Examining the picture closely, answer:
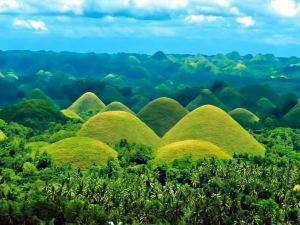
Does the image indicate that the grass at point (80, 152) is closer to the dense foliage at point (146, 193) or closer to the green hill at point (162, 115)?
the dense foliage at point (146, 193)

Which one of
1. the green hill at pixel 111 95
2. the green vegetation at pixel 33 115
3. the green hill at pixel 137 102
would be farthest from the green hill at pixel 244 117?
the green hill at pixel 111 95

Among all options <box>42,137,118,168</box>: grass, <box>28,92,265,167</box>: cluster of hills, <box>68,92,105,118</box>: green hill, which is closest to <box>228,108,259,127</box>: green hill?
<box>28,92,265,167</box>: cluster of hills

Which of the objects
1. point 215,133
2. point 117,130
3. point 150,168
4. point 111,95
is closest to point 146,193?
point 150,168

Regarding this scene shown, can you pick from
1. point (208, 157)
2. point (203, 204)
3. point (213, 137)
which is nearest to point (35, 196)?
point (203, 204)

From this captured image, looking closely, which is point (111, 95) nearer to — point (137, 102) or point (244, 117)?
point (137, 102)

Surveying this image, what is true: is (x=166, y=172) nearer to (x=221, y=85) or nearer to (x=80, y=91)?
(x=221, y=85)

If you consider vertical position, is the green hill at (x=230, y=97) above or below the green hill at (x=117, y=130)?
below

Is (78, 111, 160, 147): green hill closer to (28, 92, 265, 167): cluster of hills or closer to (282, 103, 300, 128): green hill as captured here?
(28, 92, 265, 167): cluster of hills

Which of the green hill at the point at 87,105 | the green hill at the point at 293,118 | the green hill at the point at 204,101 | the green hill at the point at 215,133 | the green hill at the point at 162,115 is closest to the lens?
the green hill at the point at 215,133
